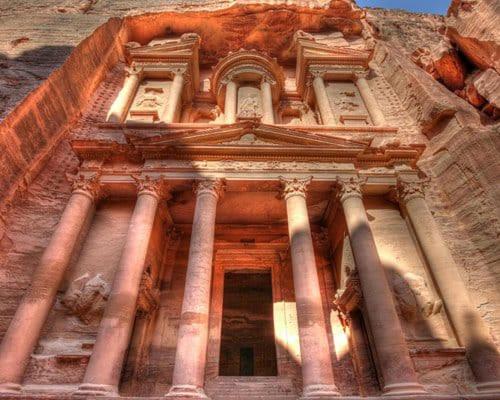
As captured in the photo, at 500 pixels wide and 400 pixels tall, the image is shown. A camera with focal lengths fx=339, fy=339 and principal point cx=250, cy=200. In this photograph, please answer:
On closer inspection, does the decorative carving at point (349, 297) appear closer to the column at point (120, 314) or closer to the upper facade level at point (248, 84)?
the column at point (120, 314)

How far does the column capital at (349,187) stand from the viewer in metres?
8.32

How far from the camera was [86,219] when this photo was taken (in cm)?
844

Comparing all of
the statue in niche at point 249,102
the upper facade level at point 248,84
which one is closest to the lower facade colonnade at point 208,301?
the statue in niche at point 249,102

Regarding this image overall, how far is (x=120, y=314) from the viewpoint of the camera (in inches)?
250

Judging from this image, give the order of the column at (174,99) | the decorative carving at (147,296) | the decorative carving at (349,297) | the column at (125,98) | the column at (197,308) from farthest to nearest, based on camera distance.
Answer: the column at (174,99) < the column at (125,98) < the decorative carving at (147,296) < the decorative carving at (349,297) < the column at (197,308)

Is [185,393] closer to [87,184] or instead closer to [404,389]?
[404,389]

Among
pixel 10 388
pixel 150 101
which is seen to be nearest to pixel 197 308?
pixel 10 388

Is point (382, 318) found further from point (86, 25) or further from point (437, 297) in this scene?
point (86, 25)

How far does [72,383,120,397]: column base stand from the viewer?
5.40 m

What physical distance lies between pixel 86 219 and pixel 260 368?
727cm

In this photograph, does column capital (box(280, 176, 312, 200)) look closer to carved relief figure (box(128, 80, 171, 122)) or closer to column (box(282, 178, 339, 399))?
column (box(282, 178, 339, 399))

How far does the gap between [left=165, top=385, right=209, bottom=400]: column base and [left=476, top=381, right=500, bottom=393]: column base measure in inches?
189

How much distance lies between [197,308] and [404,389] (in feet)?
12.5

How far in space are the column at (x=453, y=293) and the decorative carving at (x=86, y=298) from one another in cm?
726
